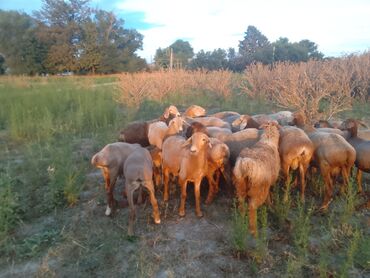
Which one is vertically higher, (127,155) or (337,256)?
(127,155)

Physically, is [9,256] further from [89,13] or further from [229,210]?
[89,13]

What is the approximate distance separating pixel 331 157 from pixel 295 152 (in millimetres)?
506

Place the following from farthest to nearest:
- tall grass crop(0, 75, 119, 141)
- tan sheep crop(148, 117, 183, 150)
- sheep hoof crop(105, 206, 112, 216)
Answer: tall grass crop(0, 75, 119, 141)
tan sheep crop(148, 117, 183, 150)
sheep hoof crop(105, 206, 112, 216)

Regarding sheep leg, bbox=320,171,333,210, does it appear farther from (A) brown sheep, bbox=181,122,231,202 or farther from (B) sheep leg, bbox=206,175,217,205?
(B) sheep leg, bbox=206,175,217,205

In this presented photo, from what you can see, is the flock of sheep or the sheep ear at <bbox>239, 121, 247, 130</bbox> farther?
the sheep ear at <bbox>239, 121, 247, 130</bbox>

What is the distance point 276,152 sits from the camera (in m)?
5.33

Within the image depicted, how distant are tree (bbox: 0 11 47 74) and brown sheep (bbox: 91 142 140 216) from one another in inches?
1581

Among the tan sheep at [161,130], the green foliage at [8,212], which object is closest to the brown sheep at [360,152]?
the tan sheep at [161,130]

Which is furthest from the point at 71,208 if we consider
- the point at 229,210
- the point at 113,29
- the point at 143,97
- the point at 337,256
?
the point at 113,29

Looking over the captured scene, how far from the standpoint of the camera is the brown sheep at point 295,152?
5398mm

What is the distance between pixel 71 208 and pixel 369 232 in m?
4.21

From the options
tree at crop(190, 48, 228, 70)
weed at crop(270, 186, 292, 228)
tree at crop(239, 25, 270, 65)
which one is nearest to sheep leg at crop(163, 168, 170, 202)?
weed at crop(270, 186, 292, 228)

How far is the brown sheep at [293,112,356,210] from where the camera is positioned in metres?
5.27

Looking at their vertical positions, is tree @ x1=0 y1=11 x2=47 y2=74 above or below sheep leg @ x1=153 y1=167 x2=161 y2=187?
above
